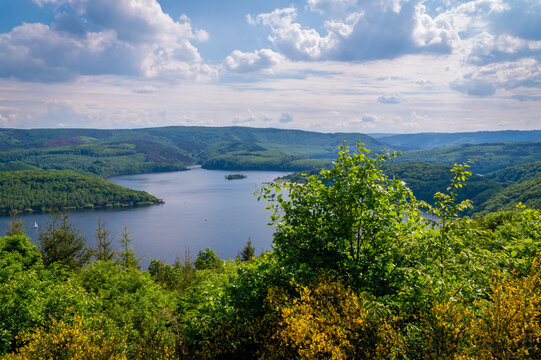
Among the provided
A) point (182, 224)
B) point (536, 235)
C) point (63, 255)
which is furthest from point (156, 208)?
point (536, 235)

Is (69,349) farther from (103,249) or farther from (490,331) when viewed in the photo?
(103,249)

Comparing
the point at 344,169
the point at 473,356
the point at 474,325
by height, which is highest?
the point at 344,169

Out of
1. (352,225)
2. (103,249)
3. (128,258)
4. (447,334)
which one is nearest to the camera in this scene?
(447,334)

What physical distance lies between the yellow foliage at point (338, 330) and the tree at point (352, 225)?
1.44m

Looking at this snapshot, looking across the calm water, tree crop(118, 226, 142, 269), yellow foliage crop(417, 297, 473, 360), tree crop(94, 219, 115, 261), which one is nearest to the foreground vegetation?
yellow foliage crop(417, 297, 473, 360)

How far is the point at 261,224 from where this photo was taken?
16038cm

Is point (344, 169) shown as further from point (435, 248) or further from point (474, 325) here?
point (474, 325)

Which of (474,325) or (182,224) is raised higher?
(474,325)

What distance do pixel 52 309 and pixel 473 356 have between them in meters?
18.0

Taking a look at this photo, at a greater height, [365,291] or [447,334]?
[447,334]

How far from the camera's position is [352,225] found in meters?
8.94

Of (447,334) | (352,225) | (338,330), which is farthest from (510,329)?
(352,225)

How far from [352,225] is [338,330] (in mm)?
3173

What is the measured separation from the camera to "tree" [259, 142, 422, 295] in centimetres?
878
